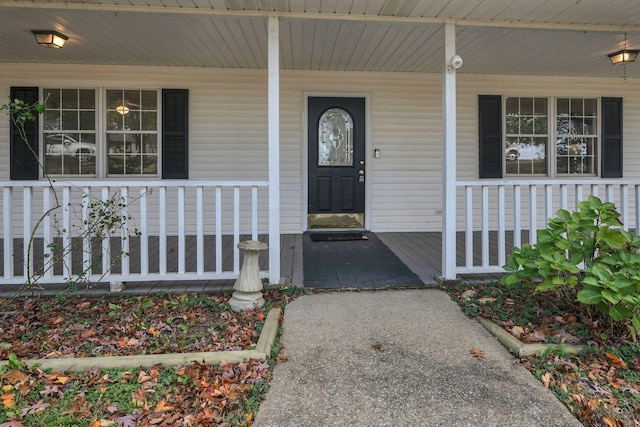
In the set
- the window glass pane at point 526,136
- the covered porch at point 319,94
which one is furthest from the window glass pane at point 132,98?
the window glass pane at point 526,136

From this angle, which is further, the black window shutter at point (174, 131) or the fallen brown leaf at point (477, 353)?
the black window shutter at point (174, 131)

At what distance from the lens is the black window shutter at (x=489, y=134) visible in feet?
19.3

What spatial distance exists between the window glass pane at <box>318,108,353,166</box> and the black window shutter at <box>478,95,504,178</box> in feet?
6.50

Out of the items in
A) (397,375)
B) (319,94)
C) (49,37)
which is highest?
(49,37)

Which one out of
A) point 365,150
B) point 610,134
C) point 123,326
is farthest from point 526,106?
point 123,326

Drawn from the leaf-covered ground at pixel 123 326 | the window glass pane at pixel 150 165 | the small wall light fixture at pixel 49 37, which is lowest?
the leaf-covered ground at pixel 123 326

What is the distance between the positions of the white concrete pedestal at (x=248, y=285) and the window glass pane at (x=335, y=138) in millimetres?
3074

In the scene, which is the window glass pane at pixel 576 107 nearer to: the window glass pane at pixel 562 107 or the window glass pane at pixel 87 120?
the window glass pane at pixel 562 107

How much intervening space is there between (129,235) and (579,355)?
11.5 feet

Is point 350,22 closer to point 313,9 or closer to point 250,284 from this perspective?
point 313,9

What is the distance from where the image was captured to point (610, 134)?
238 inches

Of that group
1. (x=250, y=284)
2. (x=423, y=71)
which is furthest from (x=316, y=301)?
(x=423, y=71)

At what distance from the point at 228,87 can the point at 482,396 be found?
16.9 ft

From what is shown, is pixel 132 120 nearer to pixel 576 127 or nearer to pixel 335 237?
pixel 335 237
